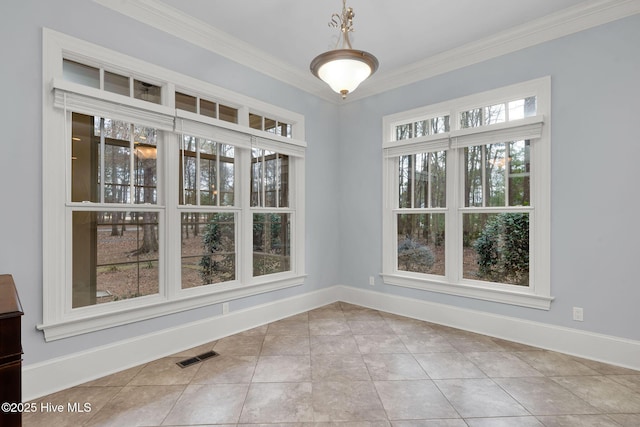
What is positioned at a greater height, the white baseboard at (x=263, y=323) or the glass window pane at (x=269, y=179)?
the glass window pane at (x=269, y=179)

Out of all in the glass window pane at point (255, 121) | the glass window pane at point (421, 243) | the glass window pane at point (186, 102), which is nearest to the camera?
the glass window pane at point (186, 102)

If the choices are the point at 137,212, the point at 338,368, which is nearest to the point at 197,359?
the point at 338,368

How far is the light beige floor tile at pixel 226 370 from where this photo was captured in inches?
97.4

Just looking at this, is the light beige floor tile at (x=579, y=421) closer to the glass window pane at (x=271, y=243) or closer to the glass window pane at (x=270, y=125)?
the glass window pane at (x=271, y=243)

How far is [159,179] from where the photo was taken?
2.97 m

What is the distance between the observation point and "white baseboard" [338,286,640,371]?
2.71 metres

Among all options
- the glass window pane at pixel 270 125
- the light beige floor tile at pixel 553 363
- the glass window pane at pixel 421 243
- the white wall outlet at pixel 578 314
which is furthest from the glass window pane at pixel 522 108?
the glass window pane at pixel 270 125

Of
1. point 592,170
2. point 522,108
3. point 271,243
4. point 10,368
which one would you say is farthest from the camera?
point 271,243

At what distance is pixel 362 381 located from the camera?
246 cm

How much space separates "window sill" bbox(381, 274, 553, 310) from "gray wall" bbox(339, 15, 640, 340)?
0.07 metres

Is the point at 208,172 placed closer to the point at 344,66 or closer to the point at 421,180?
the point at 344,66

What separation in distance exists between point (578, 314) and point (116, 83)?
4.63 m

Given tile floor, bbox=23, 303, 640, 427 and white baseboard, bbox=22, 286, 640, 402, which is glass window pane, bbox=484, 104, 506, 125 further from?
tile floor, bbox=23, 303, 640, 427

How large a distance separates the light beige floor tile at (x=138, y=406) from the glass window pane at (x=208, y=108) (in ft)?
8.33
